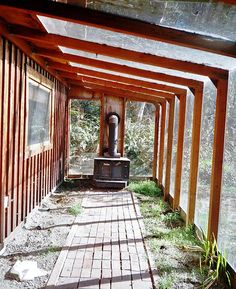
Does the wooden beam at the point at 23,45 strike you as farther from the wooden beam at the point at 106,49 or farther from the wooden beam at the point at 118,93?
the wooden beam at the point at 118,93

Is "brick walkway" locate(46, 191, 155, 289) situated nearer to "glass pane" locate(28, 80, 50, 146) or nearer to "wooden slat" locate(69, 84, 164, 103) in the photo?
"glass pane" locate(28, 80, 50, 146)

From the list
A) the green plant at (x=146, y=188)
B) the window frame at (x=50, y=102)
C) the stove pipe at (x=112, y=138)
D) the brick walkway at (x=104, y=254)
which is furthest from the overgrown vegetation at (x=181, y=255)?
the stove pipe at (x=112, y=138)

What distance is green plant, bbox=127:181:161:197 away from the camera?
799 cm

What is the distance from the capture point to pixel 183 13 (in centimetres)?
258

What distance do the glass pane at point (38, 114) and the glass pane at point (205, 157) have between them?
2697mm

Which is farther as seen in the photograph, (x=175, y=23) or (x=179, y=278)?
(x=179, y=278)

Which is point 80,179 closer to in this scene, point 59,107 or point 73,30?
point 59,107

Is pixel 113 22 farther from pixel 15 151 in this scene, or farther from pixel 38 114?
pixel 38 114

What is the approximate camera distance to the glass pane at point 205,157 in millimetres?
4449

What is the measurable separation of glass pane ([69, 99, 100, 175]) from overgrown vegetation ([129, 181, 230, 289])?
230 inches

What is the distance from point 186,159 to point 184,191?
0.56 metres

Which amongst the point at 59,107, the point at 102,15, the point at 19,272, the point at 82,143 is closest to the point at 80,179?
the point at 59,107

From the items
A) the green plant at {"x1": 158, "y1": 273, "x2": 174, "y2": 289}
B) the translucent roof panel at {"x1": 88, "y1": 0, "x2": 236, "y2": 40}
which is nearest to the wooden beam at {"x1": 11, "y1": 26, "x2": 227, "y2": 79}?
the translucent roof panel at {"x1": 88, "y1": 0, "x2": 236, "y2": 40}

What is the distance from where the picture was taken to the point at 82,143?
41.0 feet
